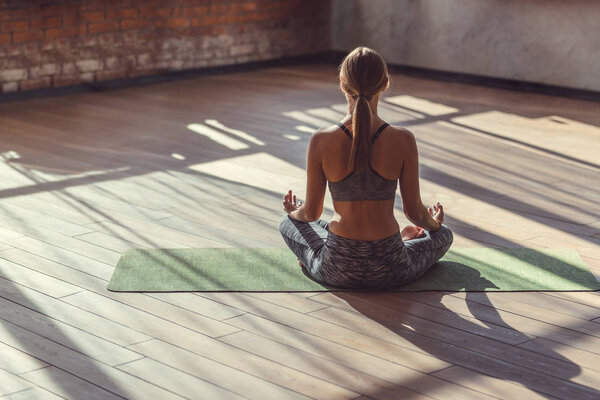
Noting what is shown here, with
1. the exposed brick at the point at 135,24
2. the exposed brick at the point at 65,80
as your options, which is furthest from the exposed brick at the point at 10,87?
the exposed brick at the point at 135,24

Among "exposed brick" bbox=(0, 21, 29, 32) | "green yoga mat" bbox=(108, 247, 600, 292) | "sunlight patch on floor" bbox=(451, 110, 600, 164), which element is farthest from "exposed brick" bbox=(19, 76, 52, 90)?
"green yoga mat" bbox=(108, 247, 600, 292)

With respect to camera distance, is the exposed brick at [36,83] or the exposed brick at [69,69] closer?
the exposed brick at [36,83]

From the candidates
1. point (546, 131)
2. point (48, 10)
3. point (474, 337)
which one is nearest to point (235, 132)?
point (546, 131)

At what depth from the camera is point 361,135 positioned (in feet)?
9.46

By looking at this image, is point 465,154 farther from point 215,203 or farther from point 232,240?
point 232,240

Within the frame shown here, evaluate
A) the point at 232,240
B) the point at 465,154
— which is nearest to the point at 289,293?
the point at 232,240

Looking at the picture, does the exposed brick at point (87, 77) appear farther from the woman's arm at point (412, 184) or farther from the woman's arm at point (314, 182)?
the woman's arm at point (412, 184)

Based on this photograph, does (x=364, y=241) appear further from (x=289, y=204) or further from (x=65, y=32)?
(x=65, y=32)

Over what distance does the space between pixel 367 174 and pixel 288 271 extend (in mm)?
556

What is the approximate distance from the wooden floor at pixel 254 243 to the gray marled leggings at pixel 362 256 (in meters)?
0.07

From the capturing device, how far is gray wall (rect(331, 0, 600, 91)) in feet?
23.2

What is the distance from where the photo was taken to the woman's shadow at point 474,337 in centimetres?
245

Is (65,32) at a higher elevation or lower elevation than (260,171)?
higher

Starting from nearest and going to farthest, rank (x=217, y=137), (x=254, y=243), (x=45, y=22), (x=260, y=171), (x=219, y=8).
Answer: (x=254, y=243), (x=260, y=171), (x=217, y=137), (x=45, y=22), (x=219, y=8)
